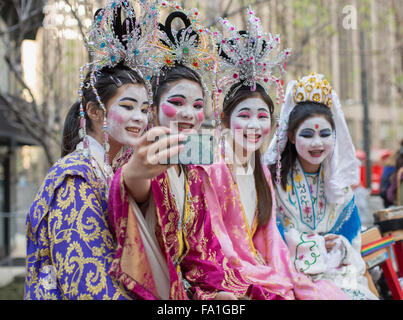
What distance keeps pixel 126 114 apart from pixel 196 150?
59cm

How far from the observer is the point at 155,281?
6.06 ft

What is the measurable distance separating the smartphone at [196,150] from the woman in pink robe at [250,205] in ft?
2.39

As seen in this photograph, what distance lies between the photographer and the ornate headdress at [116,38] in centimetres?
212

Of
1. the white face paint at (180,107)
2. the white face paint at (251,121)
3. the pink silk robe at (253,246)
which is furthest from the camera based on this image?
the white face paint at (251,121)

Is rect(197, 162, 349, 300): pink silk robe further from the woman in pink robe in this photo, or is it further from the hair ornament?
the hair ornament

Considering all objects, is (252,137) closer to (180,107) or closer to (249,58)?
(249,58)

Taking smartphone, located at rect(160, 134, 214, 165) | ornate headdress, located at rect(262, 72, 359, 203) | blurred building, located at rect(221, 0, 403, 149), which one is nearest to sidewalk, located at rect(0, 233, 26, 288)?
blurred building, located at rect(221, 0, 403, 149)

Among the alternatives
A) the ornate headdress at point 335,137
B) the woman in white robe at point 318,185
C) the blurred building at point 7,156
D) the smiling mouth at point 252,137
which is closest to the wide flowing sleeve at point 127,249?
the smiling mouth at point 252,137

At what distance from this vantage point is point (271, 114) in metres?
2.88

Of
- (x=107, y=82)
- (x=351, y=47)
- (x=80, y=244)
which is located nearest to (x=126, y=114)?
(x=107, y=82)

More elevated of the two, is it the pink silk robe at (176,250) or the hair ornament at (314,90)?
the hair ornament at (314,90)

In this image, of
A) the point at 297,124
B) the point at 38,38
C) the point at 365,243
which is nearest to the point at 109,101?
the point at 297,124

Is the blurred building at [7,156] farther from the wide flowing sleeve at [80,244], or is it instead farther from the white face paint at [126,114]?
the wide flowing sleeve at [80,244]
